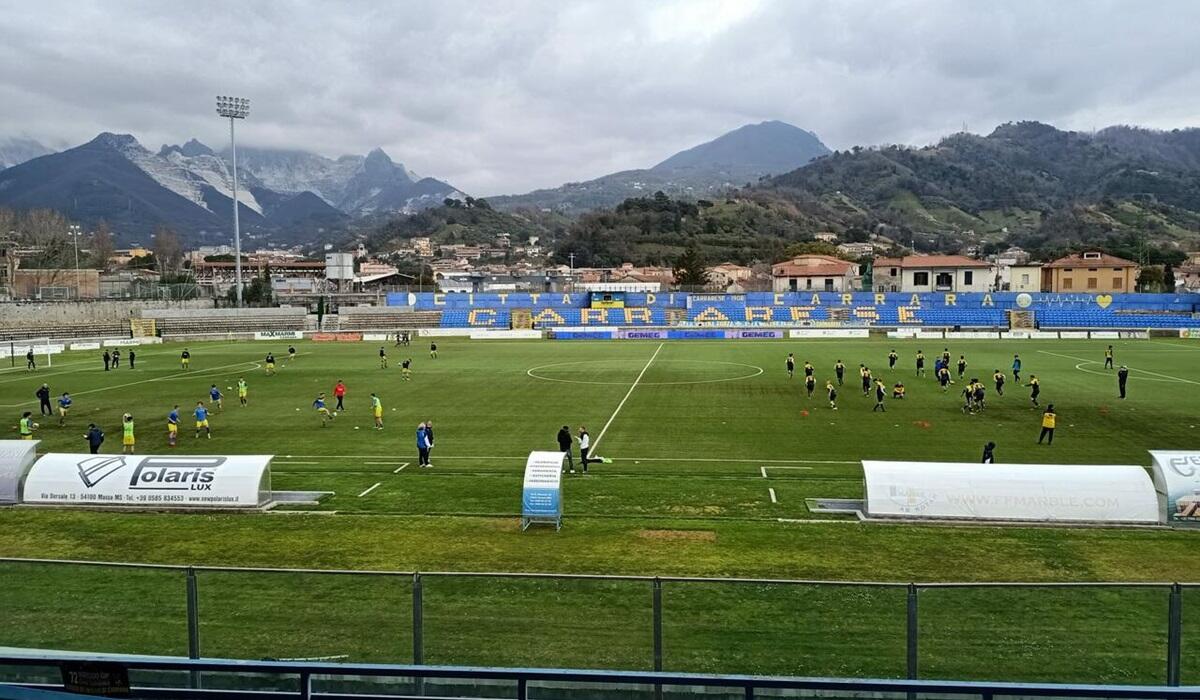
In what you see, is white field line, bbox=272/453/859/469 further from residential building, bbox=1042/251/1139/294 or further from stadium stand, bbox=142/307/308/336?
residential building, bbox=1042/251/1139/294

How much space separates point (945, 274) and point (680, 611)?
371 feet

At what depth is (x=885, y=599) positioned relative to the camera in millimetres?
7328

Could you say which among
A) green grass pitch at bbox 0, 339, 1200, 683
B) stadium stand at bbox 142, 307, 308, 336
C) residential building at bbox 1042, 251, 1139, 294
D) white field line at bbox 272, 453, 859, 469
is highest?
residential building at bbox 1042, 251, 1139, 294

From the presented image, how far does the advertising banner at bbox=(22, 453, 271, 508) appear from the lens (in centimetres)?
1820

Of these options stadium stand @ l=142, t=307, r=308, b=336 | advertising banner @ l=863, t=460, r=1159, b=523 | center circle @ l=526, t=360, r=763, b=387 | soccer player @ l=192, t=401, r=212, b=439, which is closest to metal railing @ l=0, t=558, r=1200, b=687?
advertising banner @ l=863, t=460, r=1159, b=523

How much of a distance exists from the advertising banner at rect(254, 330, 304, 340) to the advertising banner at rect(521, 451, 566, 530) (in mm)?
69861

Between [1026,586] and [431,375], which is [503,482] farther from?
[431,375]

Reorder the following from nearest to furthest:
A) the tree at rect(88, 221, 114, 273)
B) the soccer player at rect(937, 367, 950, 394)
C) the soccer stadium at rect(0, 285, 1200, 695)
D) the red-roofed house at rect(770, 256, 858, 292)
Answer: the soccer stadium at rect(0, 285, 1200, 695), the soccer player at rect(937, 367, 950, 394), the red-roofed house at rect(770, 256, 858, 292), the tree at rect(88, 221, 114, 273)

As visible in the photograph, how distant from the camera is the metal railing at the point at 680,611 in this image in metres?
7.05

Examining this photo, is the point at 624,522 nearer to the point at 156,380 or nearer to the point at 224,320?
the point at 156,380

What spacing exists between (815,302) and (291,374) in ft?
220

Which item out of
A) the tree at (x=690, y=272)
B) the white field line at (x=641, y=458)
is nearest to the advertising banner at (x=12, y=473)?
the white field line at (x=641, y=458)

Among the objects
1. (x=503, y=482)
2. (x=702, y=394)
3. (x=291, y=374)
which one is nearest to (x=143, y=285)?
(x=291, y=374)

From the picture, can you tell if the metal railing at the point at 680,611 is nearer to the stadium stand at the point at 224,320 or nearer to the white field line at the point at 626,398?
the white field line at the point at 626,398
